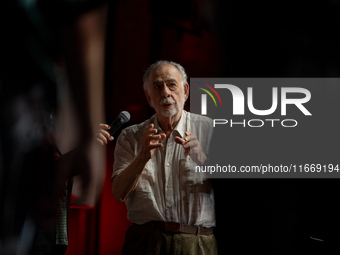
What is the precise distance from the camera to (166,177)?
6.56 ft

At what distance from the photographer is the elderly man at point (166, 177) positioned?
6.18 feet

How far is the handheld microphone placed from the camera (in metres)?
2.05

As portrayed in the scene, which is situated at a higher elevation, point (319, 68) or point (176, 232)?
point (319, 68)

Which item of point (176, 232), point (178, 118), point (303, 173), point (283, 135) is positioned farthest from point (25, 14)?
point (303, 173)

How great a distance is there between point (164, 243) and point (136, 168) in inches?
17.7

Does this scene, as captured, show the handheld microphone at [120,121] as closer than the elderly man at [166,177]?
No

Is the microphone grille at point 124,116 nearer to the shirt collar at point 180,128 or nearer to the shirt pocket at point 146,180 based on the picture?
the shirt collar at point 180,128

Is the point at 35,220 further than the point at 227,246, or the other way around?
the point at 35,220

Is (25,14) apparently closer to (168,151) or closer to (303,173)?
(168,151)

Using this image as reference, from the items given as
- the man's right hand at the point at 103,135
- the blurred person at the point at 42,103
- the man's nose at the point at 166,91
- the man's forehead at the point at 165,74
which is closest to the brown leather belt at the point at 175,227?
the blurred person at the point at 42,103

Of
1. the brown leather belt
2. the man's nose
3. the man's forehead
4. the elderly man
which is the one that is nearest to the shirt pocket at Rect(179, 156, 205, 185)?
the elderly man

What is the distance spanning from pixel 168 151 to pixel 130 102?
0.45 m

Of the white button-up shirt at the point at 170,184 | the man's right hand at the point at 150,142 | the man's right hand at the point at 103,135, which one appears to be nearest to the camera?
the man's right hand at the point at 150,142

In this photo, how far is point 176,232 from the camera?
1.90 m
